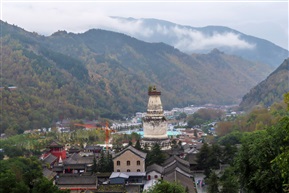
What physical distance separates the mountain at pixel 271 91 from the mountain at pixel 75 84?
29.3 m

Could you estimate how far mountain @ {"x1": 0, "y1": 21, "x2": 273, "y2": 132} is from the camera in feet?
296

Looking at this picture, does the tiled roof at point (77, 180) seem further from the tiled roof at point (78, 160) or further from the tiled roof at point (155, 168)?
the tiled roof at point (78, 160)

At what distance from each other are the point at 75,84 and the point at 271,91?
147 feet

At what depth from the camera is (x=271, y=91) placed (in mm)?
104500

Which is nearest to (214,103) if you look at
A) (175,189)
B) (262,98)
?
(262,98)

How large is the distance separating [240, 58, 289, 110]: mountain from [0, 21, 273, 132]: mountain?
29313 millimetres

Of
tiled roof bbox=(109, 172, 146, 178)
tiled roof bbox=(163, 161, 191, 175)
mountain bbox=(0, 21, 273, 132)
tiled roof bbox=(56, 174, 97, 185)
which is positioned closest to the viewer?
tiled roof bbox=(56, 174, 97, 185)

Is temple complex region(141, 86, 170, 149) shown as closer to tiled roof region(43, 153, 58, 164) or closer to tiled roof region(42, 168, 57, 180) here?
tiled roof region(43, 153, 58, 164)

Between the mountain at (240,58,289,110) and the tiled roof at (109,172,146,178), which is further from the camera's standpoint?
the mountain at (240,58,289,110)

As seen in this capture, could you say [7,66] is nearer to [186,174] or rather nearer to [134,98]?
[134,98]

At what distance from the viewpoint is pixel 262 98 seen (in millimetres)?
107188

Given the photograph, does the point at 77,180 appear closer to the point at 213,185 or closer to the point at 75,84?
the point at 213,185

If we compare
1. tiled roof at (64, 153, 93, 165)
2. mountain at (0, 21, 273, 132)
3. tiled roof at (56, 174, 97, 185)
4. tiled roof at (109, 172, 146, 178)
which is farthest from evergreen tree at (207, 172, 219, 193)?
mountain at (0, 21, 273, 132)

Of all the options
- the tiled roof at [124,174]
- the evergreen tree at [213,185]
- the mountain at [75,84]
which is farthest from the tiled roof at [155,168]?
the mountain at [75,84]
